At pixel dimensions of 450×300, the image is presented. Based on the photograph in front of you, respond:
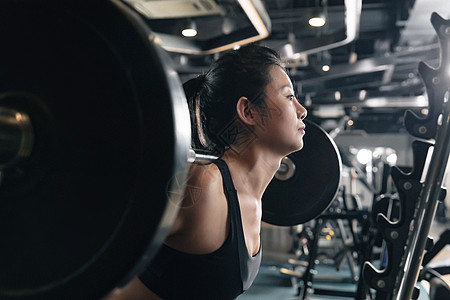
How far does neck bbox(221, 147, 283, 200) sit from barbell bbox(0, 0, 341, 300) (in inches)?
29.7

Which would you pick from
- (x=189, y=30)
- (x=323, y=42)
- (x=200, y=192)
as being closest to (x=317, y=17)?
(x=323, y=42)

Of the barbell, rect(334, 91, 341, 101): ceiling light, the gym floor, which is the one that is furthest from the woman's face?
rect(334, 91, 341, 101): ceiling light

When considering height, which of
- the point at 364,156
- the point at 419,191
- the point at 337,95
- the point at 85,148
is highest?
the point at 337,95

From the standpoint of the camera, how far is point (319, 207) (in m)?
1.48

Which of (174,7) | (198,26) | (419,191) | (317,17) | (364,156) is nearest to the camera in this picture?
(419,191)

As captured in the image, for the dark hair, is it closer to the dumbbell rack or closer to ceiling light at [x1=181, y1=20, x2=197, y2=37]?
the dumbbell rack

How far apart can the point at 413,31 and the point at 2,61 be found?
7.09 m

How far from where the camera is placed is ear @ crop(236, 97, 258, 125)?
1.13 meters

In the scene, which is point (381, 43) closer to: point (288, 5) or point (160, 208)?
point (288, 5)

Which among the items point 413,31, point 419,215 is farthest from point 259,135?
point 413,31

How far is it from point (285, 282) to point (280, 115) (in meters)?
4.59

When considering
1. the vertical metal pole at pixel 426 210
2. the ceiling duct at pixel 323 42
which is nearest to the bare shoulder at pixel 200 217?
the vertical metal pole at pixel 426 210

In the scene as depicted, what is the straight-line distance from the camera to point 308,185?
153 cm

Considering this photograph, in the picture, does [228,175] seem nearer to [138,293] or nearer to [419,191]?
[138,293]
